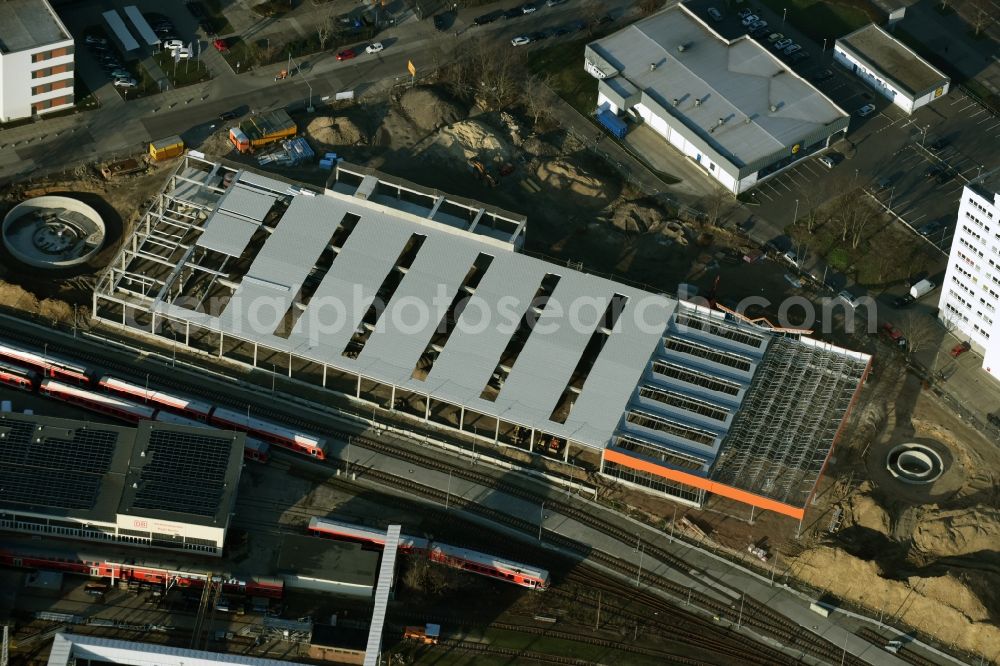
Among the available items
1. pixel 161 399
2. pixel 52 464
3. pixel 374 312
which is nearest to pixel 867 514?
pixel 374 312

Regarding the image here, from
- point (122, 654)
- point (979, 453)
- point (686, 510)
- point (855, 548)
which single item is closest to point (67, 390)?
point (122, 654)

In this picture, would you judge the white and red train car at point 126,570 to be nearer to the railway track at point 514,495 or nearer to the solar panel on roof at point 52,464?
the solar panel on roof at point 52,464

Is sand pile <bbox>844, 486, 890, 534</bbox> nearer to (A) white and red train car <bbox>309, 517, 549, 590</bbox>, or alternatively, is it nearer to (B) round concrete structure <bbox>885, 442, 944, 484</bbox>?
(B) round concrete structure <bbox>885, 442, 944, 484</bbox>

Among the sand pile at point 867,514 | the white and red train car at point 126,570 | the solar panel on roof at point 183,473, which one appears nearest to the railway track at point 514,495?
the solar panel on roof at point 183,473

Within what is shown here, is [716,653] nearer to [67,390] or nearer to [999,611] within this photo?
[999,611]

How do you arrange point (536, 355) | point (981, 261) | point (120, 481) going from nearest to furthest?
point (120, 481) < point (536, 355) < point (981, 261)

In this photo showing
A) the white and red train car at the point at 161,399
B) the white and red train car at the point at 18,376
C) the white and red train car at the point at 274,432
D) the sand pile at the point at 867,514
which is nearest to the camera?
the sand pile at the point at 867,514

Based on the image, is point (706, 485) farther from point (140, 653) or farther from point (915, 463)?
point (140, 653)
